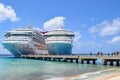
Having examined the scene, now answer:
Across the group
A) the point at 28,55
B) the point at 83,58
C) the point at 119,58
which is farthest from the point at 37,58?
the point at 119,58

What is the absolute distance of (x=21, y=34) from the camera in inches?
3693

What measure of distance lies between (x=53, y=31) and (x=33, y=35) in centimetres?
741

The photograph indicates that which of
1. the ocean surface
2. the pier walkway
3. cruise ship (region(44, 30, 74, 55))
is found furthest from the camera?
cruise ship (region(44, 30, 74, 55))

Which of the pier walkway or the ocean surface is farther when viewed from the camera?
the pier walkway

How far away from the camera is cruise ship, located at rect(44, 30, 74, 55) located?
283ft

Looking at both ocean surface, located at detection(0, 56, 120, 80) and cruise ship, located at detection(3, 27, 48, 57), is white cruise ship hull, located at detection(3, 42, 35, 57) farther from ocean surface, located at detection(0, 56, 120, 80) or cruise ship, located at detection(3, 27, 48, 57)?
ocean surface, located at detection(0, 56, 120, 80)

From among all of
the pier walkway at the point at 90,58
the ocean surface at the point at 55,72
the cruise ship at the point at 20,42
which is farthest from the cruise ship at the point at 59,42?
the ocean surface at the point at 55,72

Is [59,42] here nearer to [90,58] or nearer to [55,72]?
[90,58]

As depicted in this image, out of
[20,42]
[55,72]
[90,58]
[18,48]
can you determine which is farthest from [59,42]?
[55,72]

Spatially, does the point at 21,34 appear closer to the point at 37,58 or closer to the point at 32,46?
the point at 32,46

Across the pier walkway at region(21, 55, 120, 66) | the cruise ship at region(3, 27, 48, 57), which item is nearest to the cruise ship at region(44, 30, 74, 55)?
the cruise ship at region(3, 27, 48, 57)

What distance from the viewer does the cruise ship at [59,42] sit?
283 ft

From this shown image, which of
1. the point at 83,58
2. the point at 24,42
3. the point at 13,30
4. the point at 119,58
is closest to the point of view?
the point at 119,58

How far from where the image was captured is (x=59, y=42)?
86.6 meters
